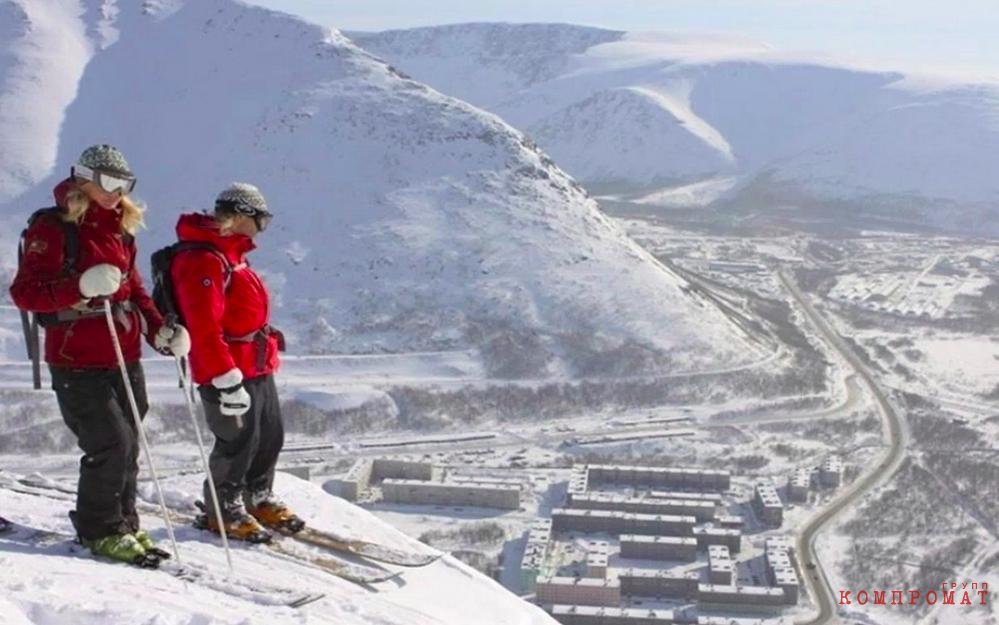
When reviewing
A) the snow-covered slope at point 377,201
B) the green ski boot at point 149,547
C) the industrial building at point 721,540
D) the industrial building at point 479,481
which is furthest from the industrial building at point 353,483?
the green ski boot at point 149,547

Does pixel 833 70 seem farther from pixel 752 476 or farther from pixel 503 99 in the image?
pixel 752 476

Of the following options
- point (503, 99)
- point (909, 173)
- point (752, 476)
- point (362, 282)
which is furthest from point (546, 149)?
point (752, 476)

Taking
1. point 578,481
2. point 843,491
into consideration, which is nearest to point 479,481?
point 578,481

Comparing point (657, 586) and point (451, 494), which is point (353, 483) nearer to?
point (451, 494)

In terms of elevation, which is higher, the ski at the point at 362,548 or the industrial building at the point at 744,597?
the ski at the point at 362,548

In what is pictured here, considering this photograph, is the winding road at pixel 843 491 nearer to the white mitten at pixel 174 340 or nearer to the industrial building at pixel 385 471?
the industrial building at pixel 385 471

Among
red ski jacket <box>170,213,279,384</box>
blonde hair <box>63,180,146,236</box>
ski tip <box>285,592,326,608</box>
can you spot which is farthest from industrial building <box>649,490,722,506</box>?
blonde hair <box>63,180,146,236</box>
